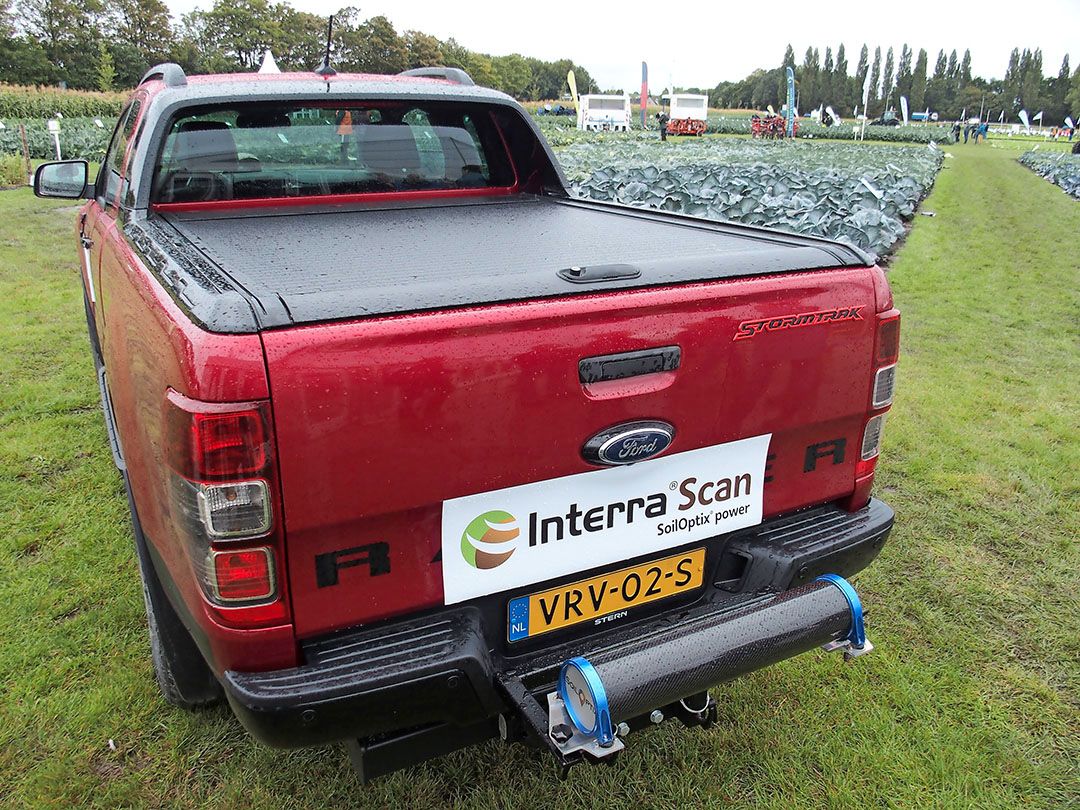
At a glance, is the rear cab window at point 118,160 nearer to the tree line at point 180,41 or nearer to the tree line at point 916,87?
the tree line at point 180,41

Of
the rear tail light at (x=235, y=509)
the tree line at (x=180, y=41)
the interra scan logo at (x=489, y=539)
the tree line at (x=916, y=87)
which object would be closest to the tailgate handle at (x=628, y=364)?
the interra scan logo at (x=489, y=539)

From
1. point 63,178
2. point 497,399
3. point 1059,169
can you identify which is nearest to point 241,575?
point 497,399

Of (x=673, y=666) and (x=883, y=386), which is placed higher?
(x=883, y=386)

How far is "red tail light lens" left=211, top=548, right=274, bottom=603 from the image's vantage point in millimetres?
1714

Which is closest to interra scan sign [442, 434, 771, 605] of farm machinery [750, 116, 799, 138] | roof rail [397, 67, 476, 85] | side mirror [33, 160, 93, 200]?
roof rail [397, 67, 476, 85]

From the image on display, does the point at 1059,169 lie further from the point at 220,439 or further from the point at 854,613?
the point at 220,439

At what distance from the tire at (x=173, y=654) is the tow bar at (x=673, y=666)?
1.12 meters

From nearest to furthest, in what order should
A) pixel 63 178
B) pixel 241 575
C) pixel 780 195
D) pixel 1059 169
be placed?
1. pixel 241 575
2. pixel 63 178
3. pixel 780 195
4. pixel 1059 169

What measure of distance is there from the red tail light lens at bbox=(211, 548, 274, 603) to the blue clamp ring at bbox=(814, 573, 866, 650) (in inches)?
61.3

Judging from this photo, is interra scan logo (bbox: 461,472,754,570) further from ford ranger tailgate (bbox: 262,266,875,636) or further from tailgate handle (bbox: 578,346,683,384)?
tailgate handle (bbox: 578,346,683,384)

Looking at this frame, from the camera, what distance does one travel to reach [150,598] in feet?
8.25

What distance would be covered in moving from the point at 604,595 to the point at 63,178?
376cm

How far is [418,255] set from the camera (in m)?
2.48

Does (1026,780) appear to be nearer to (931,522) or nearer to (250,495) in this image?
(931,522)
